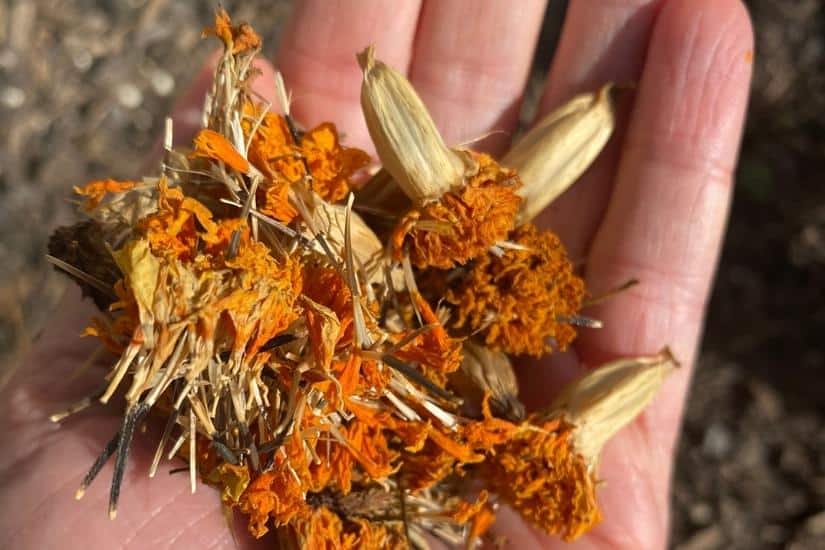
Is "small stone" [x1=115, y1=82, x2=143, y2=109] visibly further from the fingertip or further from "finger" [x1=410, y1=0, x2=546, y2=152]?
the fingertip

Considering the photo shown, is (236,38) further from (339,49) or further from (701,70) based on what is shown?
(701,70)

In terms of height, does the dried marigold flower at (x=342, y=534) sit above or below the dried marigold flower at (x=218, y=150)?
below

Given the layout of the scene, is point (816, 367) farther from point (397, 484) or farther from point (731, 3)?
point (397, 484)

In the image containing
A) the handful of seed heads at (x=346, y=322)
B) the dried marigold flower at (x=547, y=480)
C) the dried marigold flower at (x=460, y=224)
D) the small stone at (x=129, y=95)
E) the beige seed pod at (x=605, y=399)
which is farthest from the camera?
the small stone at (x=129, y=95)

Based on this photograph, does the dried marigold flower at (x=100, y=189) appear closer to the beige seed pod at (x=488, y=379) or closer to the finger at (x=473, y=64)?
the beige seed pod at (x=488, y=379)

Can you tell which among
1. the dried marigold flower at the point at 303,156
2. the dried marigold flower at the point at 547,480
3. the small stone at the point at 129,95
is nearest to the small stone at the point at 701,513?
the dried marigold flower at the point at 547,480

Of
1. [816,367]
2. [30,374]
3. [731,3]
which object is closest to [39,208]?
[30,374]

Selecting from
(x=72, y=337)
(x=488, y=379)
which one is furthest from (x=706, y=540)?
(x=72, y=337)
